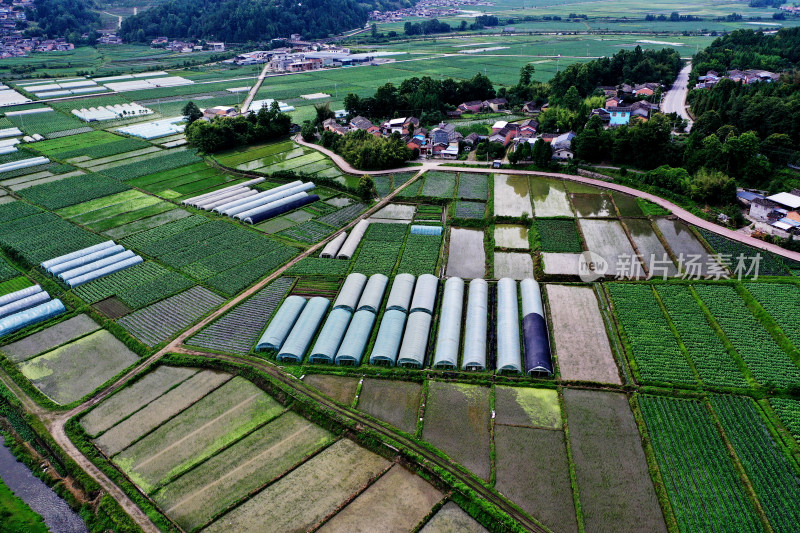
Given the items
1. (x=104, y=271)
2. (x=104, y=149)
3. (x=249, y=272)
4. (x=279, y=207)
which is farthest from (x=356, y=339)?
(x=104, y=149)

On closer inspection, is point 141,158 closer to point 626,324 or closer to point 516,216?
point 516,216

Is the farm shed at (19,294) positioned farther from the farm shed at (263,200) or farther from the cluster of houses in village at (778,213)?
the cluster of houses in village at (778,213)

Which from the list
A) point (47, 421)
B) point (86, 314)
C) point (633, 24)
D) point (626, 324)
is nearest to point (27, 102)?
point (86, 314)

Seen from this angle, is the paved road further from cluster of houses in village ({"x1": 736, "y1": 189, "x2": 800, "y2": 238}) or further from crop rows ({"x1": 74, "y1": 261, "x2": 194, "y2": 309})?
crop rows ({"x1": 74, "y1": 261, "x2": 194, "y2": 309})

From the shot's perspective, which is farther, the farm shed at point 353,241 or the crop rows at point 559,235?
the crop rows at point 559,235

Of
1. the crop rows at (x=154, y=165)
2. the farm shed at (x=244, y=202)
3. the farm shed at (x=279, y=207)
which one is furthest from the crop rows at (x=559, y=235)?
the crop rows at (x=154, y=165)

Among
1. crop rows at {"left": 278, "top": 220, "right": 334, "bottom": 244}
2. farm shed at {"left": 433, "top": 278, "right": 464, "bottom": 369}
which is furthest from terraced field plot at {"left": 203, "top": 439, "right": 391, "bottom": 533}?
crop rows at {"left": 278, "top": 220, "right": 334, "bottom": 244}
